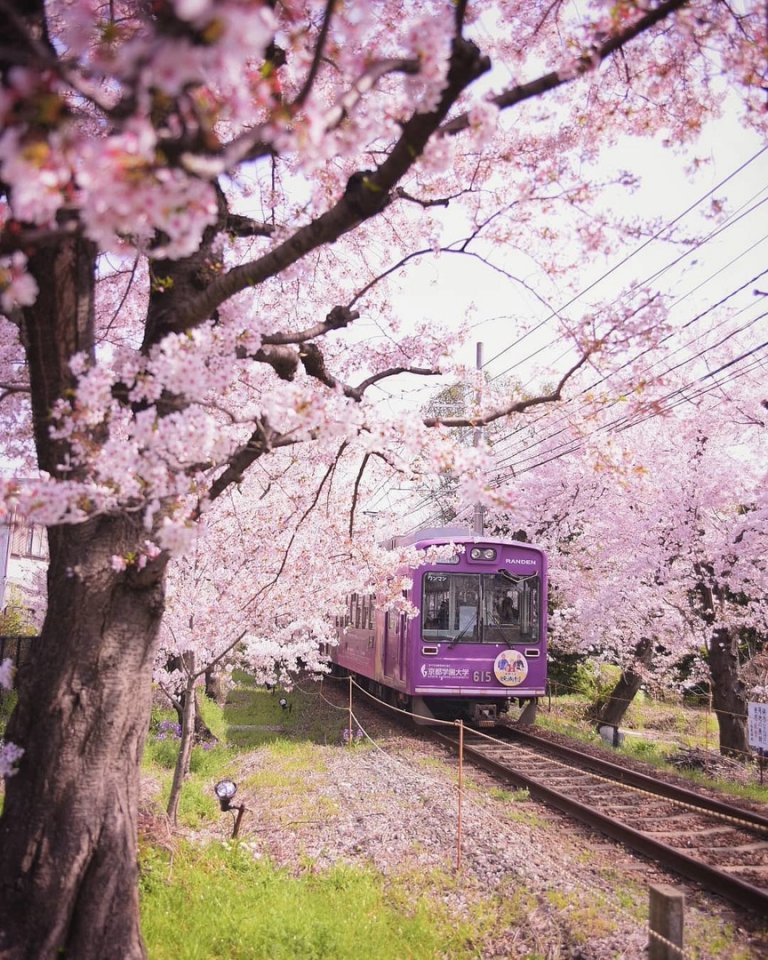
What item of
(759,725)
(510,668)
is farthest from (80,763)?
(510,668)

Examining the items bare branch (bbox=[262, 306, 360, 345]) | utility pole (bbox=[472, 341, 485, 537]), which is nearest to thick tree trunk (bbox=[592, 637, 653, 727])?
utility pole (bbox=[472, 341, 485, 537])

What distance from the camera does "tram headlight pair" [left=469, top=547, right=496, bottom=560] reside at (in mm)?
11844

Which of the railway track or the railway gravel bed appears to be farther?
the railway track

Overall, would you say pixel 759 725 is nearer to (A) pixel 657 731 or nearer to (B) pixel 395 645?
(B) pixel 395 645

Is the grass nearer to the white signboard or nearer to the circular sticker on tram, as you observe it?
the white signboard

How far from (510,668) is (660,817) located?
4325mm

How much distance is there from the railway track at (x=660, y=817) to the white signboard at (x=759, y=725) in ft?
5.93

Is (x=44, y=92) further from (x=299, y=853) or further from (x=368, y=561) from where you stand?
(x=368, y=561)

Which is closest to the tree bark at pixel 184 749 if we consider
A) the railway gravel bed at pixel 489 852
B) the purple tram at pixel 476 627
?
the railway gravel bed at pixel 489 852

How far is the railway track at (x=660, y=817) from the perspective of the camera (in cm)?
582

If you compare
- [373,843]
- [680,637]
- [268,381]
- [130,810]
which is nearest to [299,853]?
[373,843]

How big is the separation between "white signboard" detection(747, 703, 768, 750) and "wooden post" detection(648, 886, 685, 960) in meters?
7.15

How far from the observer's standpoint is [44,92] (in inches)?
66.9

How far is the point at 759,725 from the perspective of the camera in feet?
32.1
